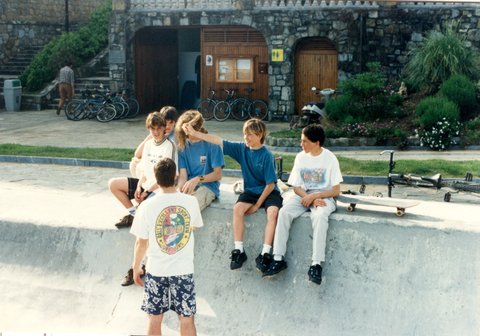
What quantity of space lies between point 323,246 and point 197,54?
22201 mm

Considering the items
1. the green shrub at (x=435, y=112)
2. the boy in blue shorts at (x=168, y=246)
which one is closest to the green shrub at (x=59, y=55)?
the green shrub at (x=435, y=112)

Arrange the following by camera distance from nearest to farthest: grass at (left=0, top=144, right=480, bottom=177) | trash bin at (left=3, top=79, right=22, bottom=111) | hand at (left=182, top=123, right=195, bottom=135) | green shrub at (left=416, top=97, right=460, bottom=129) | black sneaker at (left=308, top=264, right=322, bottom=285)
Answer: black sneaker at (left=308, top=264, right=322, bottom=285) → hand at (left=182, top=123, right=195, bottom=135) → grass at (left=0, top=144, right=480, bottom=177) → green shrub at (left=416, top=97, right=460, bottom=129) → trash bin at (left=3, top=79, right=22, bottom=111)

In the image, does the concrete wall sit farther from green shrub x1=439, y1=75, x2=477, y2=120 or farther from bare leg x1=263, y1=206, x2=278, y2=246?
green shrub x1=439, y1=75, x2=477, y2=120

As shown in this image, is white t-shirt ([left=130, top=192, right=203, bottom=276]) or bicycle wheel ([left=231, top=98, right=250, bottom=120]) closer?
white t-shirt ([left=130, top=192, right=203, bottom=276])

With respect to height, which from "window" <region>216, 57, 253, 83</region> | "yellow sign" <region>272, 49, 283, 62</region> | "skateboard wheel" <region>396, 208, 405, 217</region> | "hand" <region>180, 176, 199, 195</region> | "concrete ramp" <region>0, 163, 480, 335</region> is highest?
"yellow sign" <region>272, 49, 283, 62</region>

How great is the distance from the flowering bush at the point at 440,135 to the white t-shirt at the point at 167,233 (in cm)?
1271

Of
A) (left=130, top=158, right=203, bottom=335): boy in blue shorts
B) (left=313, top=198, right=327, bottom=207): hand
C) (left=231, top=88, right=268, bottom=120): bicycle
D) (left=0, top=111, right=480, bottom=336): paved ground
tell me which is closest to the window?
(left=231, top=88, right=268, bottom=120): bicycle

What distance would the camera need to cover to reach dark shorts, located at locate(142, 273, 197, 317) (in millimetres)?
5926

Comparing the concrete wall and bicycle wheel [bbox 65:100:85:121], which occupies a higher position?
bicycle wheel [bbox 65:100:85:121]

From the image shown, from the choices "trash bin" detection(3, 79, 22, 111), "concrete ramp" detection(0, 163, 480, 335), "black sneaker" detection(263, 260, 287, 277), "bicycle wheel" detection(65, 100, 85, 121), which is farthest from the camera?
"trash bin" detection(3, 79, 22, 111)

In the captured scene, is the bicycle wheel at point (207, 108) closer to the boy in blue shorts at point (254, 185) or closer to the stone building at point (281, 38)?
the stone building at point (281, 38)

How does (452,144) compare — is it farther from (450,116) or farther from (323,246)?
(323,246)

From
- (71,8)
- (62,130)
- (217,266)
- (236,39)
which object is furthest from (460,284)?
(71,8)

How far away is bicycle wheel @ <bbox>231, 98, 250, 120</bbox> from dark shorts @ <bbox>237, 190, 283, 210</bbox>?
17053 mm
